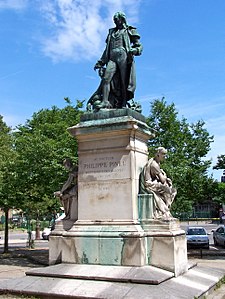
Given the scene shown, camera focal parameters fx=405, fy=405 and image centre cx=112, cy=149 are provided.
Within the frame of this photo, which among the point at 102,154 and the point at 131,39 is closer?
the point at 102,154

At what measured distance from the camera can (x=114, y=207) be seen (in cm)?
898

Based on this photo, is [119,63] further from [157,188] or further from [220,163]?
[220,163]

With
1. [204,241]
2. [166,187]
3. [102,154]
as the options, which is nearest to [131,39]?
[102,154]

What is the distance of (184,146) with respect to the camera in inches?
811

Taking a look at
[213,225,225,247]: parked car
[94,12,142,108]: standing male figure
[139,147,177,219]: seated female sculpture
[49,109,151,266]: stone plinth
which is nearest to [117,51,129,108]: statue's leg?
[94,12,142,108]: standing male figure

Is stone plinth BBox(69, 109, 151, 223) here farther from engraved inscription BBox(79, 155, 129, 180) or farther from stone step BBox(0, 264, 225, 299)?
stone step BBox(0, 264, 225, 299)

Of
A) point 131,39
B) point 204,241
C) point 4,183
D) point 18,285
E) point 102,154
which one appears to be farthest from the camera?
point 204,241

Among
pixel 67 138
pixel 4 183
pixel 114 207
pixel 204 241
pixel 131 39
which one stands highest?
pixel 131 39

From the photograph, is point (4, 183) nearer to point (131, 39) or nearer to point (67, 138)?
point (67, 138)

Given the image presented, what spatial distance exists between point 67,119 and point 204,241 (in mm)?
11497

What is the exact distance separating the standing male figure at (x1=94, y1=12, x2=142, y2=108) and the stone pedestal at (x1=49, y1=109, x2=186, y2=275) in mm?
777

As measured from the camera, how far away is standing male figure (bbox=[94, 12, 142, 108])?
33.2 feet

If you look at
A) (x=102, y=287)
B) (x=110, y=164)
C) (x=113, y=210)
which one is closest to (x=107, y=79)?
(x=110, y=164)

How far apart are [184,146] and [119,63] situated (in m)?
11.2
